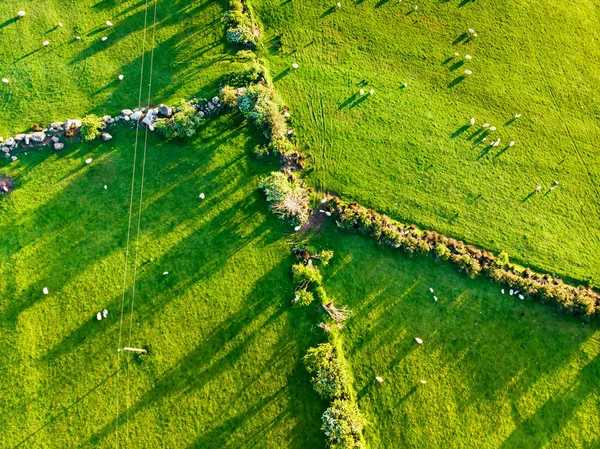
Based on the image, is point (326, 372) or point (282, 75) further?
point (282, 75)

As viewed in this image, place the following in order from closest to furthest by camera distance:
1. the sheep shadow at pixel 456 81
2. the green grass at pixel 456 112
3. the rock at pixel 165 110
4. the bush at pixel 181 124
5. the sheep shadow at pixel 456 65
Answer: the bush at pixel 181 124 → the rock at pixel 165 110 → the green grass at pixel 456 112 → the sheep shadow at pixel 456 81 → the sheep shadow at pixel 456 65

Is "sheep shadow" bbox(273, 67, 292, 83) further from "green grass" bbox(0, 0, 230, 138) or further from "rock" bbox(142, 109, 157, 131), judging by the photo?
"rock" bbox(142, 109, 157, 131)

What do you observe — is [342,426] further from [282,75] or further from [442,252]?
[282,75]

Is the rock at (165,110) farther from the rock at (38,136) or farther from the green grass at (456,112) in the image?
the rock at (38,136)

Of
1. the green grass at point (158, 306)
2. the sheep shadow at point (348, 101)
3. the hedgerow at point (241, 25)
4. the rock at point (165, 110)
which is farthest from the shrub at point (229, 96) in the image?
the sheep shadow at point (348, 101)

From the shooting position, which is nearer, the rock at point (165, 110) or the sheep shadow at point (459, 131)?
the rock at point (165, 110)

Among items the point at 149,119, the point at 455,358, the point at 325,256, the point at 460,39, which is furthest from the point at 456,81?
the point at 149,119
